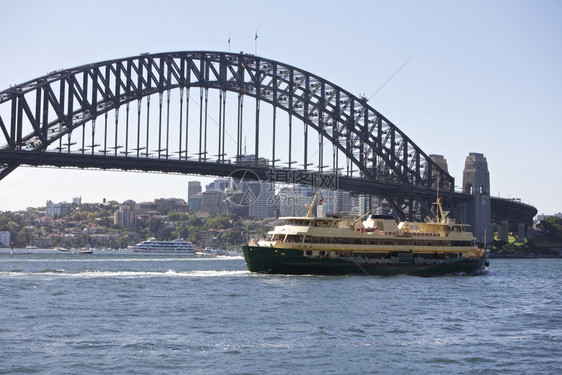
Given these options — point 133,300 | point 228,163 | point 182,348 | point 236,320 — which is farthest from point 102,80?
point 182,348

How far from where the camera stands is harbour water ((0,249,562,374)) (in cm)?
2606

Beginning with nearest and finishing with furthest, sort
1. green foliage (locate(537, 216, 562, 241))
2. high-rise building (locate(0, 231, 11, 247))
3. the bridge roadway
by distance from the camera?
the bridge roadway
green foliage (locate(537, 216, 562, 241))
high-rise building (locate(0, 231, 11, 247))

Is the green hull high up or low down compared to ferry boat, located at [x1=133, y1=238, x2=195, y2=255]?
up

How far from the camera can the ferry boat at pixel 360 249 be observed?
57.2 m

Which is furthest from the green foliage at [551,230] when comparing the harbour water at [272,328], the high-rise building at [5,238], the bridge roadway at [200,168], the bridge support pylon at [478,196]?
the high-rise building at [5,238]

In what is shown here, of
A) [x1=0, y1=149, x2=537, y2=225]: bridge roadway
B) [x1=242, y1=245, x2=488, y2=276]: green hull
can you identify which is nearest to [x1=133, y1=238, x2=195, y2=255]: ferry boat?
[x1=0, y1=149, x2=537, y2=225]: bridge roadway

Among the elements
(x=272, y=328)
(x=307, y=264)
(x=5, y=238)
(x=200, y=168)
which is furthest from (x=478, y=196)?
(x=5, y=238)

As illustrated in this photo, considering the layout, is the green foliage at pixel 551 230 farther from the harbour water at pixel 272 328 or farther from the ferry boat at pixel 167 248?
the harbour water at pixel 272 328

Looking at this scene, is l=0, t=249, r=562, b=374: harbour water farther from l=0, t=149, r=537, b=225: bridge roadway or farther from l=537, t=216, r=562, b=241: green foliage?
l=537, t=216, r=562, b=241: green foliage

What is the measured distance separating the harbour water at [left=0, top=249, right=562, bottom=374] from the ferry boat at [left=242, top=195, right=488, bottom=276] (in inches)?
216

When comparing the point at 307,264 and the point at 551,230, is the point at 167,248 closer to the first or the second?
the point at 551,230

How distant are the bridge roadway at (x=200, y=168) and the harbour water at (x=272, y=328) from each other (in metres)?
24.3

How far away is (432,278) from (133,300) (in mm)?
27497

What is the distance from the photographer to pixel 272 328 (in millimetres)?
32500
